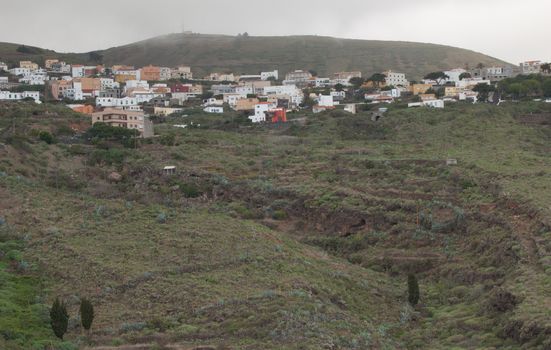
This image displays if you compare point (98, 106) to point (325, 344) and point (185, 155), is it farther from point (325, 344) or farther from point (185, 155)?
point (325, 344)

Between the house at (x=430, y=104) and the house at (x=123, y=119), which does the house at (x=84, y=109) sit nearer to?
the house at (x=123, y=119)

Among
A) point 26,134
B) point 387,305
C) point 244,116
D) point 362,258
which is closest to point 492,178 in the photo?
point 362,258

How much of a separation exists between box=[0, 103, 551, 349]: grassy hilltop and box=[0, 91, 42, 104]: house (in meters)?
22.3

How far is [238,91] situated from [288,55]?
47.6 m

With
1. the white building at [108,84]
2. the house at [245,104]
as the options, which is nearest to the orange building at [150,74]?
the white building at [108,84]

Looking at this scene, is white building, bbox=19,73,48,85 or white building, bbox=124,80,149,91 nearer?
white building, bbox=124,80,149,91

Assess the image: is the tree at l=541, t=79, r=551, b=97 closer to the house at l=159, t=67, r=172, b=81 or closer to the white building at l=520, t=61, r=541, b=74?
the white building at l=520, t=61, r=541, b=74

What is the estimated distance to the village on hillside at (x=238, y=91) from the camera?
247 ft

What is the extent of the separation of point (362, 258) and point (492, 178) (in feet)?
28.8

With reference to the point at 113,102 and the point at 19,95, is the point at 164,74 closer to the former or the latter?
the point at 113,102

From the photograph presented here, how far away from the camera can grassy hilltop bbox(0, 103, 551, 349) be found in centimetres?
2416

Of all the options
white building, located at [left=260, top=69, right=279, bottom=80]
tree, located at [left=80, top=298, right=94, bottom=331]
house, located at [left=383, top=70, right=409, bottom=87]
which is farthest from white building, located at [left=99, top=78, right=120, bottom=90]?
tree, located at [left=80, top=298, right=94, bottom=331]

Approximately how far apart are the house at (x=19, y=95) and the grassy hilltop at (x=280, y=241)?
73.1ft

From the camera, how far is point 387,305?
2820cm
